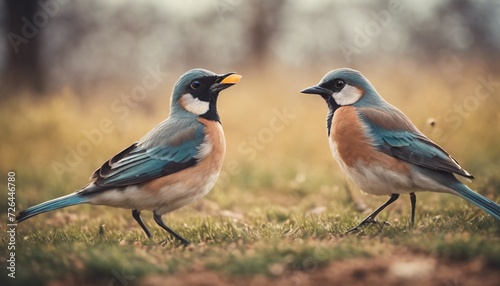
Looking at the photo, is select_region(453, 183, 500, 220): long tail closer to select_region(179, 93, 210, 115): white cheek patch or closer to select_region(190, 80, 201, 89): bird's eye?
select_region(179, 93, 210, 115): white cheek patch

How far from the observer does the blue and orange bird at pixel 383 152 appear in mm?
5152

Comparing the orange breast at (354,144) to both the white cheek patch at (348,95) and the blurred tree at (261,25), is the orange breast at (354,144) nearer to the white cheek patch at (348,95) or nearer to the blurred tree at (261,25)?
the white cheek patch at (348,95)

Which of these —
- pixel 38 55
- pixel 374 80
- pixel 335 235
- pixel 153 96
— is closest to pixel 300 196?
pixel 335 235

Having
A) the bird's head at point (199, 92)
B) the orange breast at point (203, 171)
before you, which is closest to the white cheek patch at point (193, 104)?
the bird's head at point (199, 92)

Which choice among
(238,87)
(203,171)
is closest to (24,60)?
(238,87)

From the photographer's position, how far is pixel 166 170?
5332 millimetres

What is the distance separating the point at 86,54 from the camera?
18.0m

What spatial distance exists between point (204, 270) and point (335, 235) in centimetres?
155

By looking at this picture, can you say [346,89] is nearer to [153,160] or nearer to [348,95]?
[348,95]

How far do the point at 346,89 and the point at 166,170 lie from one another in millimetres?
2065

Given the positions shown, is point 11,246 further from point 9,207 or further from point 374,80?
point 374,80

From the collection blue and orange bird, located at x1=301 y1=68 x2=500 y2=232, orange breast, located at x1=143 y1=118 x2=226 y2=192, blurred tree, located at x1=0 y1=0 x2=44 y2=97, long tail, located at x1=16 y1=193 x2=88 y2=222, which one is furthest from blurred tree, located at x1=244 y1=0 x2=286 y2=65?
long tail, located at x1=16 y1=193 x2=88 y2=222

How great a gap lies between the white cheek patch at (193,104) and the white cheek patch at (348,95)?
4.55 ft

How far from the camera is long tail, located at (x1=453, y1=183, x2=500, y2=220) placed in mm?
4770
